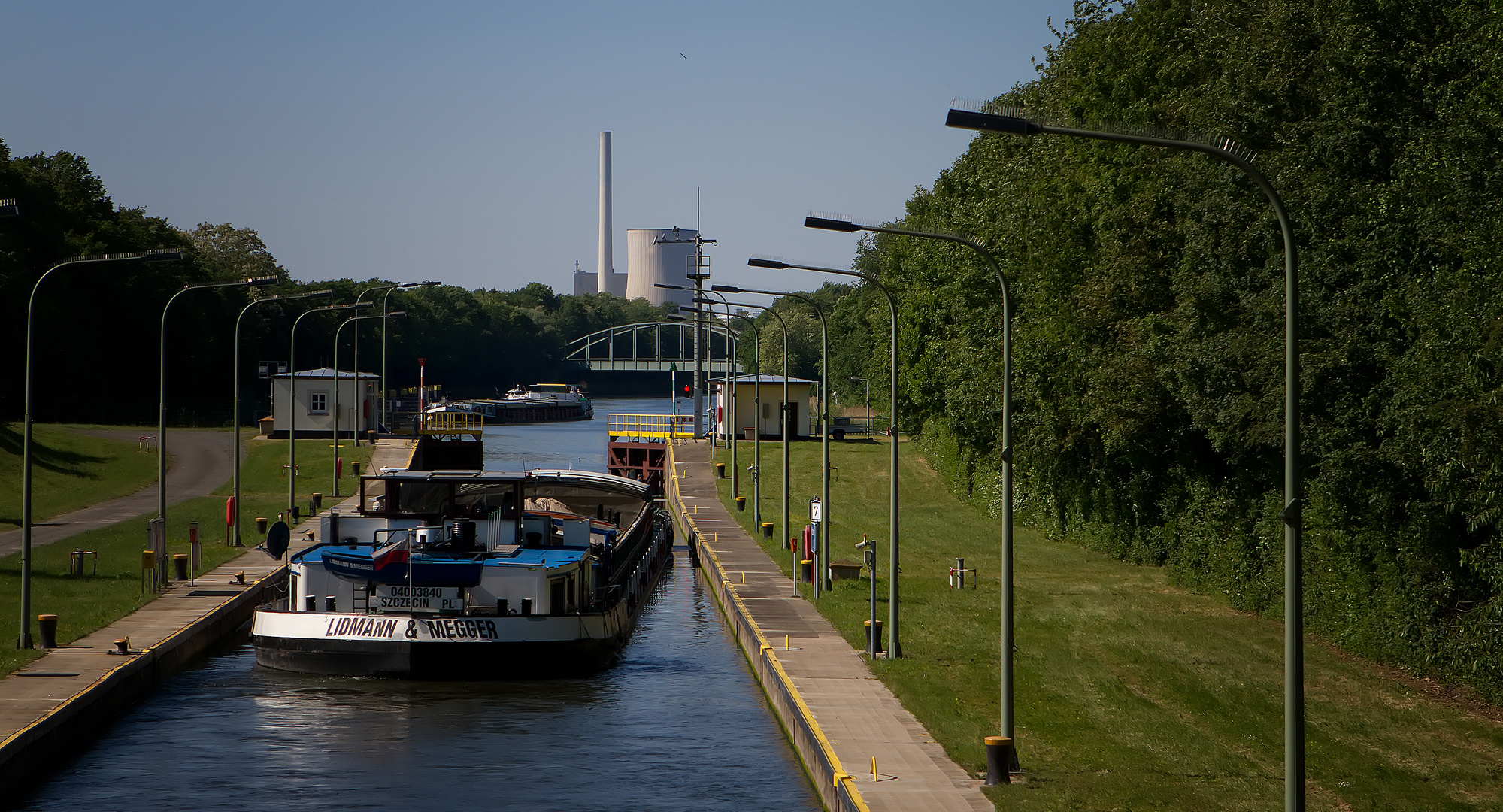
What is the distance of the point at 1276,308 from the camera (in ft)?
94.2

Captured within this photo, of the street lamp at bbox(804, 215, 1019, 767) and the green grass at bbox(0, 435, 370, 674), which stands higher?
the street lamp at bbox(804, 215, 1019, 767)

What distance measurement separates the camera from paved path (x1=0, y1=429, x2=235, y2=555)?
149 ft

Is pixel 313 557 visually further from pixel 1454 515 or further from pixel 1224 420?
pixel 1454 515

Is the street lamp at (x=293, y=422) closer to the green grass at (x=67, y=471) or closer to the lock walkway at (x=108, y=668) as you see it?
the green grass at (x=67, y=471)

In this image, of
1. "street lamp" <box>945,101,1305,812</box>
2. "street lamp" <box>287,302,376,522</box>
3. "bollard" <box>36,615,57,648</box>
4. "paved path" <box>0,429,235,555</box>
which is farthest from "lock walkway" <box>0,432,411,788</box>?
"street lamp" <box>945,101,1305,812</box>

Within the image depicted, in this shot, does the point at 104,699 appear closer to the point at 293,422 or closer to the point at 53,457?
the point at 293,422

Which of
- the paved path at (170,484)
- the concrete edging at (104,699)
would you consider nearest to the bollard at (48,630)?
the concrete edging at (104,699)

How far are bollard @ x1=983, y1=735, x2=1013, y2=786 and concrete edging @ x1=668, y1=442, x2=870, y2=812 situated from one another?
1640 millimetres

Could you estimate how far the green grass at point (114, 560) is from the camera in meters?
28.5

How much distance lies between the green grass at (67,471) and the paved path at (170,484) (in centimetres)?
95

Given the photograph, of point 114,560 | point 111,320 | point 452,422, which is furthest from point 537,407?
point 114,560

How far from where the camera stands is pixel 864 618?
3070 cm

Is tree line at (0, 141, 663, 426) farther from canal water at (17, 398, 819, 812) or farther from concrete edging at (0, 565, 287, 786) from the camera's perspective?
canal water at (17, 398, 819, 812)

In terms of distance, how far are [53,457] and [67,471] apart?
3303 mm
